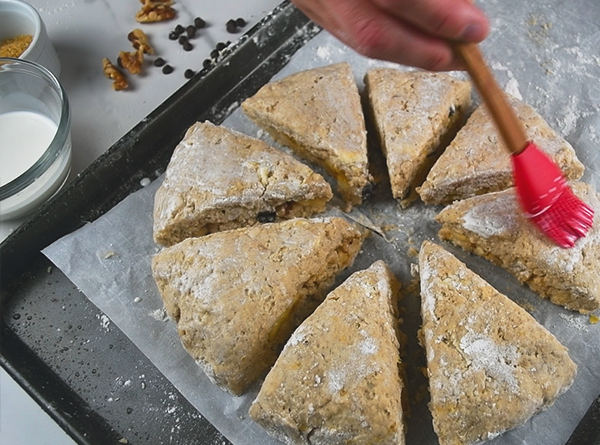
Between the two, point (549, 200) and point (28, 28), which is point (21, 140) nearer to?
point (28, 28)

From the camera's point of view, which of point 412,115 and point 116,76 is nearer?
point 412,115

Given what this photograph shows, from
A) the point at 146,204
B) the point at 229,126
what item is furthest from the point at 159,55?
the point at 146,204

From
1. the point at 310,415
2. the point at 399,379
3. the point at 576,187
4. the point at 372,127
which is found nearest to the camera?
the point at 310,415

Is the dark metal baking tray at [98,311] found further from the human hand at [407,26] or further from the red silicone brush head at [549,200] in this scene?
the red silicone brush head at [549,200]

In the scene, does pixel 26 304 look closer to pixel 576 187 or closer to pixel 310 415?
pixel 310 415

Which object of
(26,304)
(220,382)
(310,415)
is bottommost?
(26,304)

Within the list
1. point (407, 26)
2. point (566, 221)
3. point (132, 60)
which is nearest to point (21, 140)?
point (132, 60)

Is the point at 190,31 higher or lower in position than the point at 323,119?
lower
